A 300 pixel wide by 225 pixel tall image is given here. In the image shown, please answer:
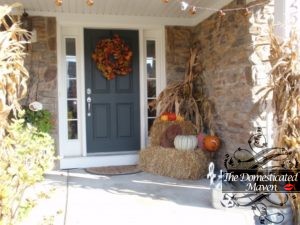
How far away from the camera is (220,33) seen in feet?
14.3

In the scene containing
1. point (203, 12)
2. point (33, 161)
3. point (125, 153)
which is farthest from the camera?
point (125, 153)

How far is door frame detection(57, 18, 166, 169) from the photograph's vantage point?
4770 mm

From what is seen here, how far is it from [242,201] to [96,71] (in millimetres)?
2960

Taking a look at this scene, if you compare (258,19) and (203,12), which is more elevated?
(203,12)

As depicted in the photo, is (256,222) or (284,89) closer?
(284,89)

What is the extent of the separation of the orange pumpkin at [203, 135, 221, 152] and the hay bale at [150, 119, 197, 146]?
314 mm

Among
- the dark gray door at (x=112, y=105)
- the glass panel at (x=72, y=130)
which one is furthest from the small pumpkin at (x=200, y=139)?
the glass panel at (x=72, y=130)

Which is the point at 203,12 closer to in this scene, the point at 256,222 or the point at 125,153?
the point at 125,153

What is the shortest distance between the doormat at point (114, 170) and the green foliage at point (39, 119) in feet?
2.77

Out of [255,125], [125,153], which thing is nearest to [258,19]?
[255,125]

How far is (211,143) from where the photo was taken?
4316 millimetres

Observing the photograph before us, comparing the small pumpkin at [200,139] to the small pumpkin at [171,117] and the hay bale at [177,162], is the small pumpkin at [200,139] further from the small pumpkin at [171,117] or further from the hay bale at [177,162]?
the small pumpkin at [171,117]

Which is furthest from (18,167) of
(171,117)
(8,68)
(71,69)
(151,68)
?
(151,68)

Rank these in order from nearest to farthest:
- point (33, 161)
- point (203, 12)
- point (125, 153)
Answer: point (33, 161) < point (203, 12) < point (125, 153)
